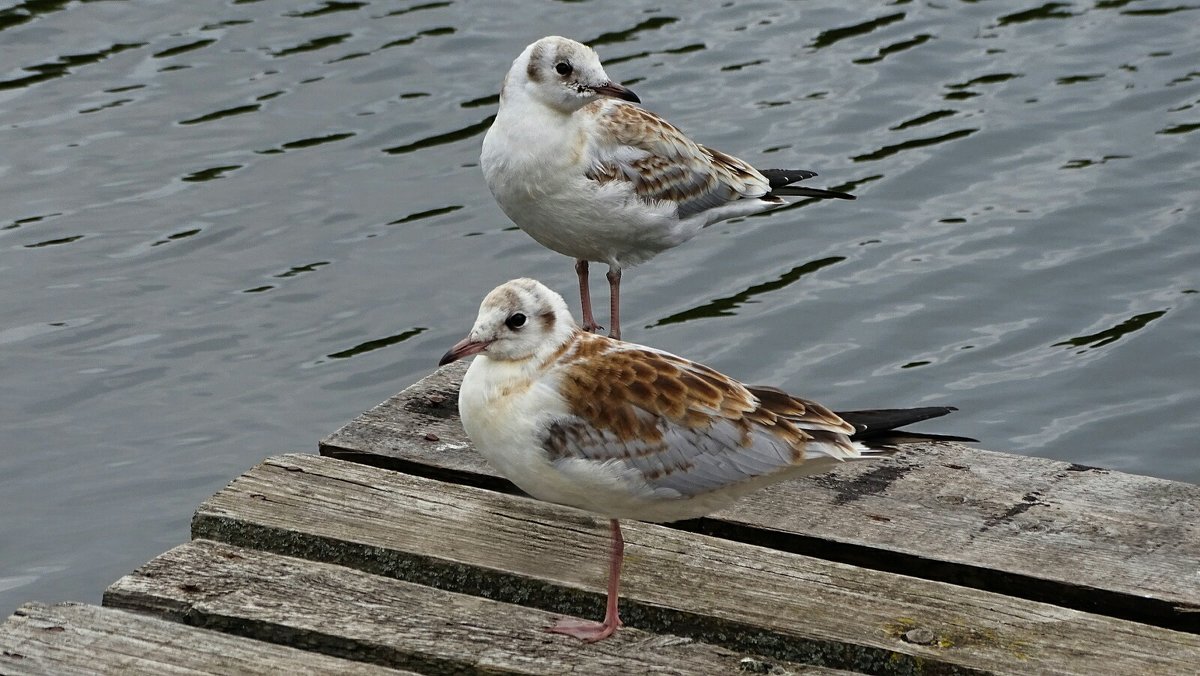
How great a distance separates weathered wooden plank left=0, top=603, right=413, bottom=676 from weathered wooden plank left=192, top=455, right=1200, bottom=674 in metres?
0.63

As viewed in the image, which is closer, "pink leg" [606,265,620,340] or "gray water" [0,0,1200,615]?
"pink leg" [606,265,620,340]

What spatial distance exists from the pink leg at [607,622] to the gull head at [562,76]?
2.92 m

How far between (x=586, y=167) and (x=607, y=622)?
3.17 meters

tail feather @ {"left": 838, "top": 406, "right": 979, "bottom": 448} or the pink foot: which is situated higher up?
tail feather @ {"left": 838, "top": 406, "right": 979, "bottom": 448}

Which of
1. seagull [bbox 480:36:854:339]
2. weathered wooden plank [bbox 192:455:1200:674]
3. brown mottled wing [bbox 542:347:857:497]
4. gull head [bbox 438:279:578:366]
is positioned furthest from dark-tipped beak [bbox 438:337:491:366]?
seagull [bbox 480:36:854:339]

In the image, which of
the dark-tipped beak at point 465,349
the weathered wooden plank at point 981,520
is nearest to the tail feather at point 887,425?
the weathered wooden plank at point 981,520

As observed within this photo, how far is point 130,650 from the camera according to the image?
4688 mm

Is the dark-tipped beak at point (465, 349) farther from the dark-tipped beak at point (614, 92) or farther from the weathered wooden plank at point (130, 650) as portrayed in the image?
the dark-tipped beak at point (614, 92)

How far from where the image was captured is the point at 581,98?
7.48 metres

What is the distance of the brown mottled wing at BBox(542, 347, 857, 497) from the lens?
5.07 meters

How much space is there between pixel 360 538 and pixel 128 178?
22.8 ft

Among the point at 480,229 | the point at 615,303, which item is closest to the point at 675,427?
the point at 615,303

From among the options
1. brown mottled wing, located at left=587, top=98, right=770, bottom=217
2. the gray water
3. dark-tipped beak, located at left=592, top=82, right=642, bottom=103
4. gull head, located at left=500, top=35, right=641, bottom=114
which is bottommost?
the gray water

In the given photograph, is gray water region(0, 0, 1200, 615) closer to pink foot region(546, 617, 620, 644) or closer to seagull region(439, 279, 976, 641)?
seagull region(439, 279, 976, 641)
